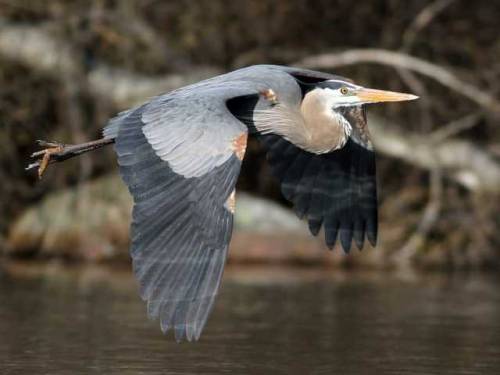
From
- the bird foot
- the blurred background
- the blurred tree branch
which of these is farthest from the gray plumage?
the blurred tree branch

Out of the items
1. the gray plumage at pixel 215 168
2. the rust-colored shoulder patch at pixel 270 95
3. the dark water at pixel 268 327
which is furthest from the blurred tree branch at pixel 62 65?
the rust-colored shoulder patch at pixel 270 95

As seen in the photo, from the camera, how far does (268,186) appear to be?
13992 millimetres

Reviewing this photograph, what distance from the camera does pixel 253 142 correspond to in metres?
13.5

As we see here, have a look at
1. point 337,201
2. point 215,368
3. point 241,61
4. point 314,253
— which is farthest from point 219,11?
point 215,368

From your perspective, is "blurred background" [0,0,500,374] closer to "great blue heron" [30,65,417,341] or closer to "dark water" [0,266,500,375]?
"dark water" [0,266,500,375]

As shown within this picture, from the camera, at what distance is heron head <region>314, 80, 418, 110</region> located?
22.7 ft

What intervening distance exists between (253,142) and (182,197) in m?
8.02

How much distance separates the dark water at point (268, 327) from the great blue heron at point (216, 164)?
0.75 metres

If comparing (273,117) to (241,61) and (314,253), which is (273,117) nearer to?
(314,253)

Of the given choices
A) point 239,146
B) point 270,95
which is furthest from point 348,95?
point 239,146

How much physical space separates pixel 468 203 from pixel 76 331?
6750mm

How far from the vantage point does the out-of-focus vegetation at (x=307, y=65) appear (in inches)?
501

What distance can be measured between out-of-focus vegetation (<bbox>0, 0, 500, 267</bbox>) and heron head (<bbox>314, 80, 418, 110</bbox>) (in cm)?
560

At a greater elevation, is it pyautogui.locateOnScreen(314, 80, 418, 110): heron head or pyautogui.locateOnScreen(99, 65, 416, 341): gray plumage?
pyautogui.locateOnScreen(314, 80, 418, 110): heron head
